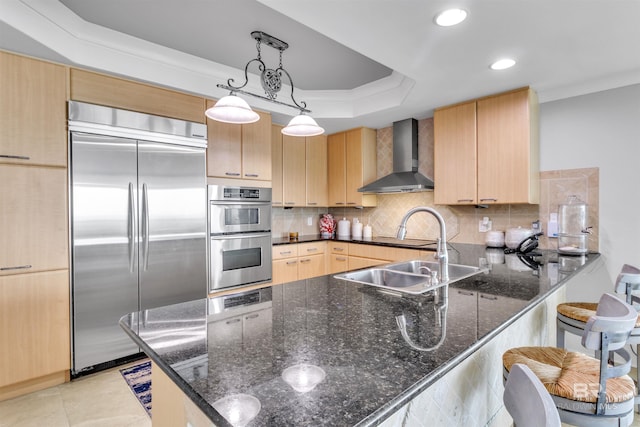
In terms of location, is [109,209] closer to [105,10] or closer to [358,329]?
[105,10]

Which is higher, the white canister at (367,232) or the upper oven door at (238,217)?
the upper oven door at (238,217)

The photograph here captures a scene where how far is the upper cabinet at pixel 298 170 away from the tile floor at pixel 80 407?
2.34 meters

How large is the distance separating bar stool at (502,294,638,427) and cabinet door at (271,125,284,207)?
9.93 ft

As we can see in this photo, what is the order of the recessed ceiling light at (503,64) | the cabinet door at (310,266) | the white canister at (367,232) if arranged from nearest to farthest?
the recessed ceiling light at (503,64) < the cabinet door at (310,266) < the white canister at (367,232)

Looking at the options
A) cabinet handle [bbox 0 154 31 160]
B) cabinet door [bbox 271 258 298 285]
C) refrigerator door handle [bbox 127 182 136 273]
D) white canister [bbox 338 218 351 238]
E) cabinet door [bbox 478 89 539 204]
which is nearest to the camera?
cabinet handle [bbox 0 154 31 160]

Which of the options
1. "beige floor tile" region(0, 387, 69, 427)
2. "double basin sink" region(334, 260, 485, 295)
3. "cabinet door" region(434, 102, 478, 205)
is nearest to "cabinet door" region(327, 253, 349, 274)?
"cabinet door" region(434, 102, 478, 205)

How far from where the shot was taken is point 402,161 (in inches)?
148

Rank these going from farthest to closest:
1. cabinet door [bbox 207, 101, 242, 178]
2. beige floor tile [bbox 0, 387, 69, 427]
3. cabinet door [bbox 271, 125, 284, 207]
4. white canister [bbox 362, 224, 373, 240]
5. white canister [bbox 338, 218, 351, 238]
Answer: white canister [bbox 338, 218, 351, 238] < white canister [bbox 362, 224, 373, 240] < cabinet door [bbox 271, 125, 284, 207] < cabinet door [bbox 207, 101, 242, 178] < beige floor tile [bbox 0, 387, 69, 427]

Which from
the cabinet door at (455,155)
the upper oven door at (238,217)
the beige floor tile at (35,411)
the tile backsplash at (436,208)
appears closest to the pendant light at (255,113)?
the upper oven door at (238,217)

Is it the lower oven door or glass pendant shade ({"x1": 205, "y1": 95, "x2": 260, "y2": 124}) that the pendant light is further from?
the lower oven door

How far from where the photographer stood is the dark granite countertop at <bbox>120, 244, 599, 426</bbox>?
24.0 inches

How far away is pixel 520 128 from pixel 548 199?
720 millimetres

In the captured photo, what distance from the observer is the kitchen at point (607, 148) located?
251 centimetres

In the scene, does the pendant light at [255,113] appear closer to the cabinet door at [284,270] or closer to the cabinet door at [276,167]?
the cabinet door at [276,167]
